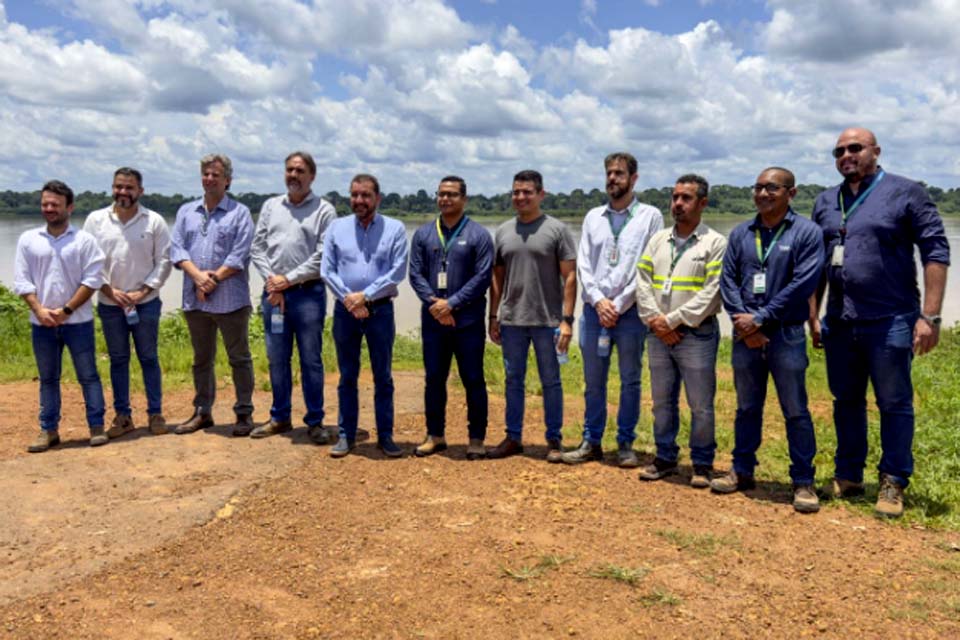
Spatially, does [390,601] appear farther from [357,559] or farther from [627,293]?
[627,293]

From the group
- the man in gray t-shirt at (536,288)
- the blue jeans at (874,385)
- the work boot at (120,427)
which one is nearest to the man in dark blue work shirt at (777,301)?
the blue jeans at (874,385)

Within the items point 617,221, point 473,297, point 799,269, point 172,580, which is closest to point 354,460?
point 473,297

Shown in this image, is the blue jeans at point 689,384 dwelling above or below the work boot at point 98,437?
above

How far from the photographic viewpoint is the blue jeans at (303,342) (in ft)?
21.5

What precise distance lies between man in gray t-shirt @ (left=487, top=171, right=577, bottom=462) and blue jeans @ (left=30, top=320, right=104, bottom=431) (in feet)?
10.7

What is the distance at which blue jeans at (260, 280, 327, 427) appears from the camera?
656 cm

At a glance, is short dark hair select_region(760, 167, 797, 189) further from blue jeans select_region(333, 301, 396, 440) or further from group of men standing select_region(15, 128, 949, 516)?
blue jeans select_region(333, 301, 396, 440)

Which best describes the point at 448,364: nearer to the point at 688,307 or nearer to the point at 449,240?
the point at 449,240

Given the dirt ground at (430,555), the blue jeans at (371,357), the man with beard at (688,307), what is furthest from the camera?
the blue jeans at (371,357)

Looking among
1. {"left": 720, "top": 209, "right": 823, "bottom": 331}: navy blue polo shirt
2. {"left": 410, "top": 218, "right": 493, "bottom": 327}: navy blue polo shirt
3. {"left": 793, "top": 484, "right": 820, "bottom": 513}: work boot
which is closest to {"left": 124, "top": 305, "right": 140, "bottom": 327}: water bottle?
{"left": 410, "top": 218, "right": 493, "bottom": 327}: navy blue polo shirt

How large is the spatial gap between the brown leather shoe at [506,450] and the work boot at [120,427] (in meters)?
3.13

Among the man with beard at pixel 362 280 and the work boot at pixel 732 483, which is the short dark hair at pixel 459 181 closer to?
the man with beard at pixel 362 280

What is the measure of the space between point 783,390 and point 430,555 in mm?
2455

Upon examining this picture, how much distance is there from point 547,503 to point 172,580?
7.47 feet
